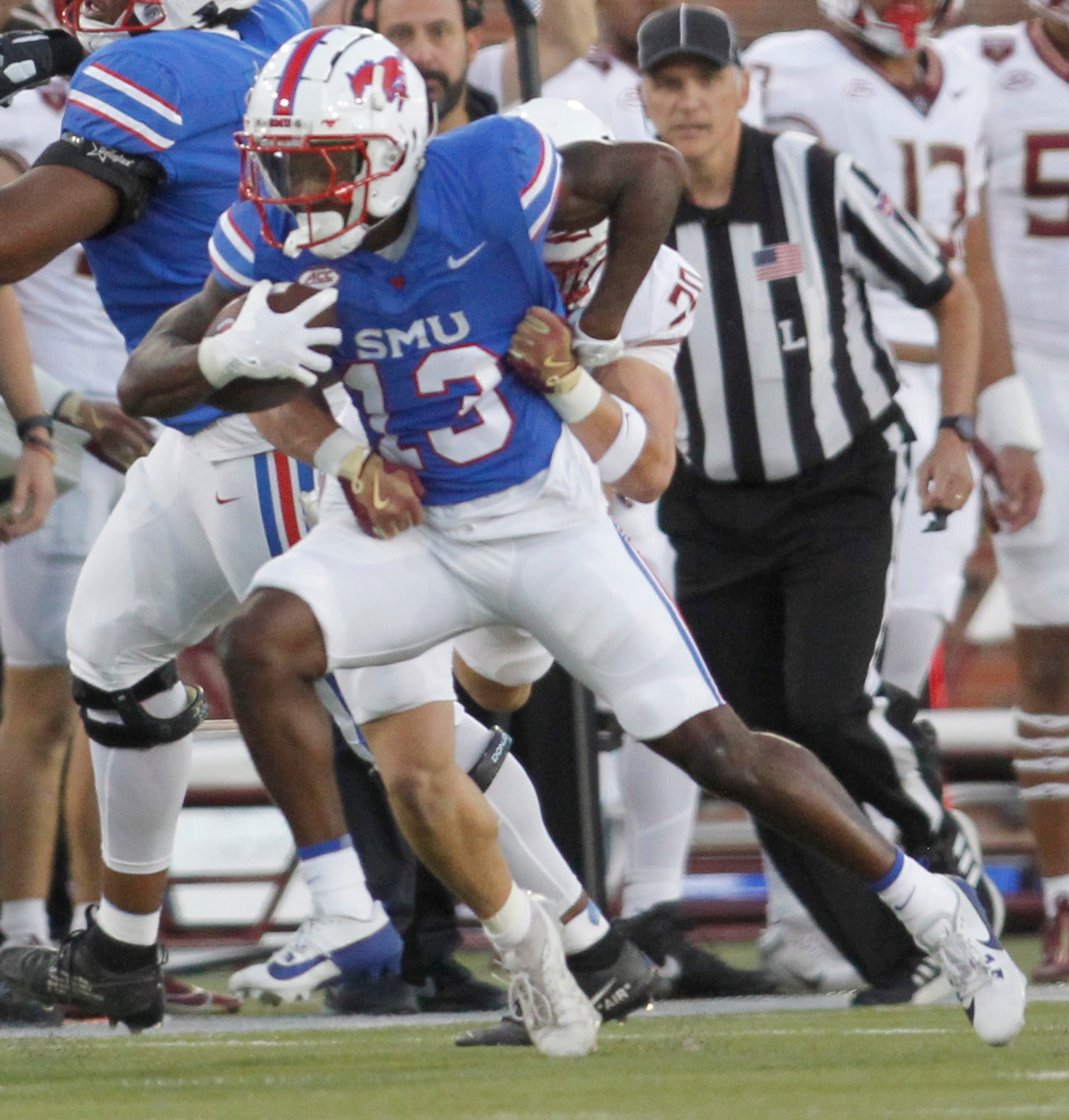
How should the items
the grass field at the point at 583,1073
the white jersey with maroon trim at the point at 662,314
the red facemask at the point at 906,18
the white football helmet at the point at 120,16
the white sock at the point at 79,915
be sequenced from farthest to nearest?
the red facemask at the point at 906,18 < the white sock at the point at 79,915 < the white football helmet at the point at 120,16 < the white jersey with maroon trim at the point at 662,314 < the grass field at the point at 583,1073

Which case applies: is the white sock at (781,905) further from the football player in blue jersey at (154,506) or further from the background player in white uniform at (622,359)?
the football player in blue jersey at (154,506)

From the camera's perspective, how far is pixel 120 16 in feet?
13.0

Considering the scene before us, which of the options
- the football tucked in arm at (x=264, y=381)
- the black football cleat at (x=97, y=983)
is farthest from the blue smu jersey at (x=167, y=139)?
the black football cleat at (x=97, y=983)

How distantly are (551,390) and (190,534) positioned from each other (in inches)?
26.1

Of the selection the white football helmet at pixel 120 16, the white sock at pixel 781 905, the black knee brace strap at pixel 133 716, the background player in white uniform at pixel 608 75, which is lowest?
the white sock at pixel 781 905

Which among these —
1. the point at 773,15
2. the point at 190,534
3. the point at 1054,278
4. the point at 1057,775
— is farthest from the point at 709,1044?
the point at 773,15

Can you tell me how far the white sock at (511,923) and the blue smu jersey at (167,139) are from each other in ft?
2.96

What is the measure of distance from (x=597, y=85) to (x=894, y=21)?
0.71 meters

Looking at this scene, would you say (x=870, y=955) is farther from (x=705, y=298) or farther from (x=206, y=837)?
(x=206, y=837)

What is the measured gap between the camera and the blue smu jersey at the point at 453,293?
3.48 metres

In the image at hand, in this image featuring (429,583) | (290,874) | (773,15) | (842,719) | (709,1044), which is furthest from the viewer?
(773,15)

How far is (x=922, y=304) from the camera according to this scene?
4.51 m

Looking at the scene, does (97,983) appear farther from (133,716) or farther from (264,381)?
(264,381)

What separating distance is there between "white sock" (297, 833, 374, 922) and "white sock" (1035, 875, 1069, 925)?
162 cm
